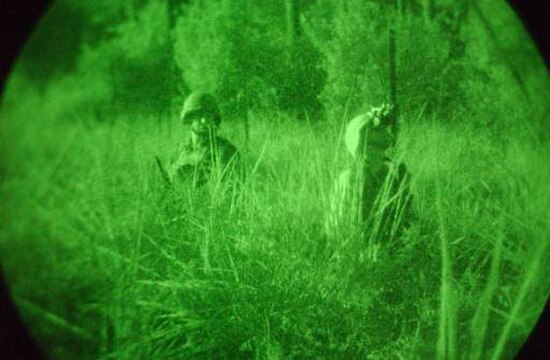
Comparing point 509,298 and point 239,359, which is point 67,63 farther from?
point 509,298

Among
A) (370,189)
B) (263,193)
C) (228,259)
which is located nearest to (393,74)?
(370,189)

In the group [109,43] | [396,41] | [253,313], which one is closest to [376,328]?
[253,313]

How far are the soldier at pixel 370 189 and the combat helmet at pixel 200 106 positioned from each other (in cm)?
43

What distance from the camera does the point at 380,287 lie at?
5.72 ft

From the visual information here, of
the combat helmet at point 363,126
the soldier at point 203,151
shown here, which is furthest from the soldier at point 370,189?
the soldier at point 203,151

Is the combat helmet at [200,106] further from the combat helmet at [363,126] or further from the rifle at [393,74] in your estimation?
the rifle at [393,74]

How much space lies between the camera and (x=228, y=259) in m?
1.73

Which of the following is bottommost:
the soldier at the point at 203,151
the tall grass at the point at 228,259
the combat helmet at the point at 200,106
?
the tall grass at the point at 228,259

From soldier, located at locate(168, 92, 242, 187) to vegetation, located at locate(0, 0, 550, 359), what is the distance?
0.04 m

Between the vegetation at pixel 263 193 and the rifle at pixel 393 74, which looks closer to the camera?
the vegetation at pixel 263 193

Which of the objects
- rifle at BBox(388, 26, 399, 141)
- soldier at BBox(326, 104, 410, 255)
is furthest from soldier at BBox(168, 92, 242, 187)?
rifle at BBox(388, 26, 399, 141)

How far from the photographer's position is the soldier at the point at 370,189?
1.72 m

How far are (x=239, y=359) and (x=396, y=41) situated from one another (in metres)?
1.16

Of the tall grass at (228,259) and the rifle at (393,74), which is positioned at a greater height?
the rifle at (393,74)
